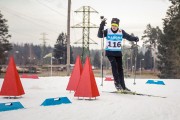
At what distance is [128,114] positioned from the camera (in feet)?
18.4

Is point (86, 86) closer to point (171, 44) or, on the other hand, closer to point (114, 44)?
point (114, 44)

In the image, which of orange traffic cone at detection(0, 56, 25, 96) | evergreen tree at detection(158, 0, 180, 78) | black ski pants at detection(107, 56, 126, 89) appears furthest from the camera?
evergreen tree at detection(158, 0, 180, 78)

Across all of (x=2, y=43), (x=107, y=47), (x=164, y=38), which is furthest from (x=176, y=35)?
(x=107, y=47)

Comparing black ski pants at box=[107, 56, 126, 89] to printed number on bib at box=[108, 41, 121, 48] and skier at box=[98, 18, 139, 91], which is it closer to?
skier at box=[98, 18, 139, 91]

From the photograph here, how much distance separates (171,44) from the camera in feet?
183

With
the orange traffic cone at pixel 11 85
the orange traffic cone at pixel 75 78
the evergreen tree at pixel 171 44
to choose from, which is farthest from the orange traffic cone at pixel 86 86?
the evergreen tree at pixel 171 44

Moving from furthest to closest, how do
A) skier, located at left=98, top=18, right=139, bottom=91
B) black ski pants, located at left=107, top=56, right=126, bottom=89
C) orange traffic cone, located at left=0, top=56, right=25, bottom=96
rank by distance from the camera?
black ski pants, located at left=107, top=56, right=126, bottom=89, skier, located at left=98, top=18, right=139, bottom=91, orange traffic cone, located at left=0, top=56, right=25, bottom=96

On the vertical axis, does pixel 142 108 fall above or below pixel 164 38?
below

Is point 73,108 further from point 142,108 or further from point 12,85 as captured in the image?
point 12,85

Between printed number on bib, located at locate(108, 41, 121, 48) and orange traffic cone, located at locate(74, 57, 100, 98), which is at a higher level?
printed number on bib, located at locate(108, 41, 121, 48)

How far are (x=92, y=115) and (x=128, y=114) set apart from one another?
68 centimetres

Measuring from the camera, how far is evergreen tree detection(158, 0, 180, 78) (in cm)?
5084

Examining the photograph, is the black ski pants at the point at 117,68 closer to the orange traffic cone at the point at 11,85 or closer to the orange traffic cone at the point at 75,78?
the orange traffic cone at the point at 75,78

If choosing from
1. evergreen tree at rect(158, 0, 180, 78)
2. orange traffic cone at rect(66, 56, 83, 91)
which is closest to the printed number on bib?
orange traffic cone at rect(66, 56, 83, 91)
